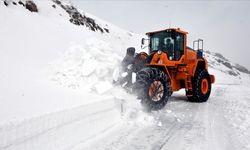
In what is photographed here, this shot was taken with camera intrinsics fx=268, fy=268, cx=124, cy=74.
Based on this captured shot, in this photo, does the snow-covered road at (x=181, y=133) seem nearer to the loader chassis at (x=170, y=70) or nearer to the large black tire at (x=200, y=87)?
the loader chassis at (x=170, y=70)

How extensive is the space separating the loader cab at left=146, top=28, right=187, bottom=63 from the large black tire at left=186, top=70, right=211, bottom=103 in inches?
40.5

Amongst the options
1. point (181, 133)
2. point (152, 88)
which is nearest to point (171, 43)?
point (152, 88)

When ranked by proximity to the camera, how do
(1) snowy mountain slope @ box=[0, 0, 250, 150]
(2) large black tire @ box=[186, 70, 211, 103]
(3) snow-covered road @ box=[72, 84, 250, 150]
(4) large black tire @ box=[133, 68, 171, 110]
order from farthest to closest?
1. (2) large black tire @ box=[186, 70, 211, 103]
2. (4) large black tire @ box=[133, 68, 171, 110]
3. (3) snow-covered road @ box=[72, 84, 250, 150]
4. (1) snowy mountain slope @ box=[0, 0, 250, 150]

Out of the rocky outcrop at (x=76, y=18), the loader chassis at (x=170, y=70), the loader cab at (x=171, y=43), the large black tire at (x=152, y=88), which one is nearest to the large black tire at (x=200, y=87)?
the loader chassis at (x=170, y=70)

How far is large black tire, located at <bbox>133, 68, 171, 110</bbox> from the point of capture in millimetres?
7426

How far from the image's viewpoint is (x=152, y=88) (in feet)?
25.5

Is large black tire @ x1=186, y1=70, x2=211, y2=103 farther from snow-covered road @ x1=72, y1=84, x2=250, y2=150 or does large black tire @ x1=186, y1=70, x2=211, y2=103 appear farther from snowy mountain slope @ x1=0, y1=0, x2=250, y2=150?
snow-covered road @ x1=72, y1=84, x2=250, y2=150

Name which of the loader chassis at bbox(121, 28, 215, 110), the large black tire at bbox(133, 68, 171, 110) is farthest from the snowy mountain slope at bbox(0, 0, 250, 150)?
the loader chassis at bbox(121, 28, 215, 110)

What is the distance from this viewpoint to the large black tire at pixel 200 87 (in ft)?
32.7

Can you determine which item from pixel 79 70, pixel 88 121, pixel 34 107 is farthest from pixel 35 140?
pixel 79 70

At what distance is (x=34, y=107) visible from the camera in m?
4.68

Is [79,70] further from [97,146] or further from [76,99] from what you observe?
[97,146]

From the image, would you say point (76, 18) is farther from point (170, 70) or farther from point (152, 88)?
point (152, 88)

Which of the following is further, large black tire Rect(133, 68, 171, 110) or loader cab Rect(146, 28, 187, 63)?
loader cab Rect(146, 28, 187, 63)
